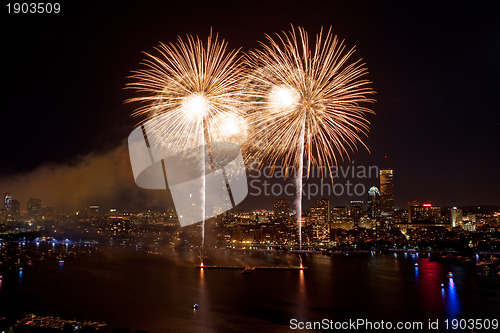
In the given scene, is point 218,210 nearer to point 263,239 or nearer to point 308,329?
point 263,239

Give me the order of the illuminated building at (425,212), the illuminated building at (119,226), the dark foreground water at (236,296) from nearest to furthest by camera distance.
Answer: the dark foreground water at (236,296) < the illuminated building at (119,226) < the illuminated building at (425,212)

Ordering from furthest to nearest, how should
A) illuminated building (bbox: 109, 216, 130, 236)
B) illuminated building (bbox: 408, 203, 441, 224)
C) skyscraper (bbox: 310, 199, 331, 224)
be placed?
→ illuminated building (bbox: 408, 203, 441, 224)
skyscraper (bbox: 310, 199, 331, 224)
illuminated building (bbox: 109, 216, 130, 236)

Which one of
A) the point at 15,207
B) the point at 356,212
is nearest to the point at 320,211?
the point at 356,212

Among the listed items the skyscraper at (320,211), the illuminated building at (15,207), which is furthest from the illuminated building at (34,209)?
the skyscraper at (320,211)

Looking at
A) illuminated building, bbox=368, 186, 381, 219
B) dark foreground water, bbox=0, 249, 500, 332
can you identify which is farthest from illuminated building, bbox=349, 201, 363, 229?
dark foreground water, bbox=0, 249, 500, 332

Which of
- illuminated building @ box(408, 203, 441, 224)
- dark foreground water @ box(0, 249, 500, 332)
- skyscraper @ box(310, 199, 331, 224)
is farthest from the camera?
illuminated building @ box(408, 203, 441, 224)

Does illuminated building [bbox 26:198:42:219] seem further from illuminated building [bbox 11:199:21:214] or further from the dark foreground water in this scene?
the dark foreground water

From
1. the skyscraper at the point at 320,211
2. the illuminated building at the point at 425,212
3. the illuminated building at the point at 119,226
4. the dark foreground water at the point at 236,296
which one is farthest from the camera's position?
the illuminated building at the point at 425,212

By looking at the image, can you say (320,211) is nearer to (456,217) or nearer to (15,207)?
(456,217)

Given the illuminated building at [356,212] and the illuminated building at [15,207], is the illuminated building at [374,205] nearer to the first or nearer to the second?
the illuminated building at [356,212]
